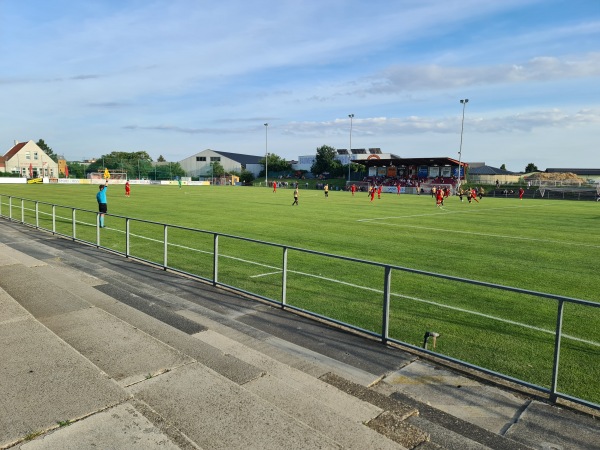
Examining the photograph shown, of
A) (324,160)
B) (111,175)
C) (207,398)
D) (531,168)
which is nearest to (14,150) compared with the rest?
(111,175)

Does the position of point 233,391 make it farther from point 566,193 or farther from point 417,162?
point 417,162

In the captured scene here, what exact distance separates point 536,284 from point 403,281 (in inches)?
132

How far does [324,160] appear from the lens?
118m

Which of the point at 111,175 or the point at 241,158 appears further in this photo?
the point at 241,158

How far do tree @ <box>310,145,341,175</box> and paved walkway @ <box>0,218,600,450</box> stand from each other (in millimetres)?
110868

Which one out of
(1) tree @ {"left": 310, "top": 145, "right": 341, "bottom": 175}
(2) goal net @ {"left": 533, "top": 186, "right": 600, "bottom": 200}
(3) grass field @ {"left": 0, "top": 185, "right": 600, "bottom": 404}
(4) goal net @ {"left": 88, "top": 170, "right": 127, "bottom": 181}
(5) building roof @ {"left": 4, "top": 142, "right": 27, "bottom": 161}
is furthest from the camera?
(1) tree @ {"left": 310, "top": 145, "right": 341, "bottom": 175}

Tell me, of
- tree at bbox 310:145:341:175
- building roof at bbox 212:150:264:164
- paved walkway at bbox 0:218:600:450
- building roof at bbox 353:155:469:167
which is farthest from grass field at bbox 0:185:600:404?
building roof at bbox 212:150:264:164

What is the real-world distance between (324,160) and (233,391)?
116m

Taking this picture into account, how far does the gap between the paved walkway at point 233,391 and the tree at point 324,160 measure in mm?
110868

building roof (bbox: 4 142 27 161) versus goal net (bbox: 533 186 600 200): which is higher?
building roof (bbox: 4 142 27 161)

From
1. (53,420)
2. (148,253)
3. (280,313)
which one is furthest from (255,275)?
(53,420)

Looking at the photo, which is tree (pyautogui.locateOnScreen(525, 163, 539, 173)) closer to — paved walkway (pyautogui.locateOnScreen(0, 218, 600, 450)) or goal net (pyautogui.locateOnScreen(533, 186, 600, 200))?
goal net (pyautogui.locateOnScreen(533, 186, 600, 200))

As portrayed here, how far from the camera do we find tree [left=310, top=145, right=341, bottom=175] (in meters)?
118

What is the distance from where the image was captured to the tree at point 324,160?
385 ft
